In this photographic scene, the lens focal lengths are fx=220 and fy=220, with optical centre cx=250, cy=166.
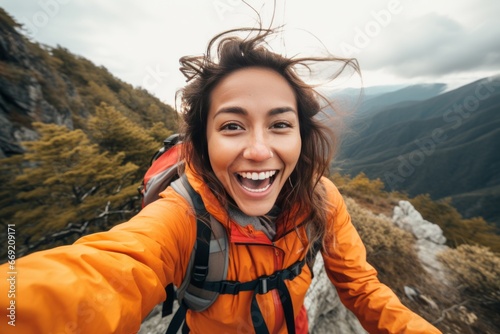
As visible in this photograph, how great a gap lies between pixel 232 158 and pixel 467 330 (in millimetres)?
5360

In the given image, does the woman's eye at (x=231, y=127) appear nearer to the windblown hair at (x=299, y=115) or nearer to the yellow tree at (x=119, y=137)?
the windblown hair at (x=299, y=115)

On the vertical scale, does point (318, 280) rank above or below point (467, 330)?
above

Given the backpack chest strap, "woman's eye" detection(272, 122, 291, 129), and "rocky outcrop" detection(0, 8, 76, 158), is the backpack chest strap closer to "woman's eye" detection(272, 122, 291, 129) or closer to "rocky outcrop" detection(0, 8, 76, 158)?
"woman's eye" detection(272, 122, 291, 129)

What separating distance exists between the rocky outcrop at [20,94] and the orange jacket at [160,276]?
1515cm

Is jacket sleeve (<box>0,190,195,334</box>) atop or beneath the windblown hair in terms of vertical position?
beneath

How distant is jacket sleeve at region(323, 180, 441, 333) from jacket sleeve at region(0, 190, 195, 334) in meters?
1.25

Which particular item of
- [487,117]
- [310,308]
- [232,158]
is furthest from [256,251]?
[487,117]

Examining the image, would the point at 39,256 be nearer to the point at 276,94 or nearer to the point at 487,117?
the point at 276,94

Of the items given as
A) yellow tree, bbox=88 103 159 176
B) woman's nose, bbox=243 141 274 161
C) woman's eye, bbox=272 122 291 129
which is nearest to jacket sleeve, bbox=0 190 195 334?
woman's nose, bbox=243 141 274 161

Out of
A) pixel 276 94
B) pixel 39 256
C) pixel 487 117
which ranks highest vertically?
pixel 487 117

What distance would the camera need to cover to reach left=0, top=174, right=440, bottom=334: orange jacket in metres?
0.73

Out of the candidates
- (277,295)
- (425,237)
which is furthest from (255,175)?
(425,237)

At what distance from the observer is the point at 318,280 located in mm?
3465

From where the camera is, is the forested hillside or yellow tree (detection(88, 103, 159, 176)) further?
yellow tree (detection(88, 103, 159, 176))
